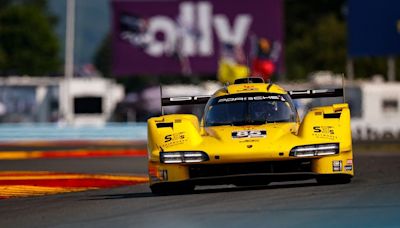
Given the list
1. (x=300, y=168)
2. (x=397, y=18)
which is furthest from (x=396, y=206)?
(x=397, y=18)

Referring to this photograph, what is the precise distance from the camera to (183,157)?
43.9 feet

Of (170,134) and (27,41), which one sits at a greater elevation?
(27,41)

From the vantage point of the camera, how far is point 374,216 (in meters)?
10.4

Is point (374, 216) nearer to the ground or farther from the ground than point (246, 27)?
nearer to the ground

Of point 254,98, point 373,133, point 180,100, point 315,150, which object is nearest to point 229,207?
point 315,150

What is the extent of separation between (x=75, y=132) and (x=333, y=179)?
3340 centimetres

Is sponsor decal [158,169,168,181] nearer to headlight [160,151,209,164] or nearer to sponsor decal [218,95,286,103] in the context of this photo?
headlight [160,151,209,164]

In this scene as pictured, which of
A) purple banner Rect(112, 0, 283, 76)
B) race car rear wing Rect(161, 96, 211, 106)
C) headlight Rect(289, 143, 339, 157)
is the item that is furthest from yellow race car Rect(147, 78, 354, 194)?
purple banner Rect(112, 0, 283, 76)

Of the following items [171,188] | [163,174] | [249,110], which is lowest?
[171,188]

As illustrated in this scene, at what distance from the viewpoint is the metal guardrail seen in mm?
44875

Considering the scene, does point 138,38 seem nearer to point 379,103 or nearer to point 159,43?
point 159,43

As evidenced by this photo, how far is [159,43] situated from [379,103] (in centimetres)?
1084

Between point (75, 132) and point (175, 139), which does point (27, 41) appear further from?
point (175, 139)

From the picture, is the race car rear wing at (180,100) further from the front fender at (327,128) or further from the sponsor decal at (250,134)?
the front fender at (327,128)
